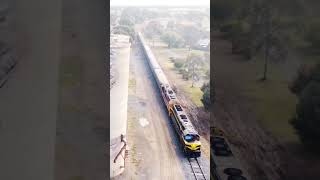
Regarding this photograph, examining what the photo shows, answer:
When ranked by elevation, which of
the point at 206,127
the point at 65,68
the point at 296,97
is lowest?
the point at 206,127

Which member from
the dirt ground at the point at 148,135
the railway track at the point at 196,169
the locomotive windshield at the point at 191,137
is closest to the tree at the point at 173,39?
the dirt ground at the point at 148,135

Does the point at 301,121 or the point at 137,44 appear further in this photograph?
the point at 137,44

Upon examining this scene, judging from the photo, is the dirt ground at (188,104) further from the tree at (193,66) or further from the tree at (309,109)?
the tree at (309,109)

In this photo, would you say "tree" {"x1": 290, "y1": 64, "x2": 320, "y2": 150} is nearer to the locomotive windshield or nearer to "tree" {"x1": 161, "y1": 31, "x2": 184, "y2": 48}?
the locomotive windshield

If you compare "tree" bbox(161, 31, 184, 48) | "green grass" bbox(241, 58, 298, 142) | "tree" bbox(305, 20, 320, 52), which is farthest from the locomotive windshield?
"tree" bbox(305, 20, 320, 52)

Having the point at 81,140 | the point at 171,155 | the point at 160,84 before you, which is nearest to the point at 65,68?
the point at 81,140

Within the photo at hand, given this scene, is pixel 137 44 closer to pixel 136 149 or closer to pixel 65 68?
pixel 65 68
